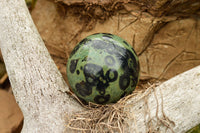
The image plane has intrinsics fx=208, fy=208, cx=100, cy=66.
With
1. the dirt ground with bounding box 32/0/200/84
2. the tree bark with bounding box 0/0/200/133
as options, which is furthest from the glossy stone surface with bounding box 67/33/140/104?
the dirt ground with bounding box 32/0/200/84

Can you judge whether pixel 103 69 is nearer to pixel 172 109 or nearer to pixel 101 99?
pixel 101 99

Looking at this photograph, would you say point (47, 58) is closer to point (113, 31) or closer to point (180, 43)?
point (113, 31)

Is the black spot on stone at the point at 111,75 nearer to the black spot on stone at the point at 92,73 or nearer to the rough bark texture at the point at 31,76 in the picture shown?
the black spot on stone at the point at 92,73

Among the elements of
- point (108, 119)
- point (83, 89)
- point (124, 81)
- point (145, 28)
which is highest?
point (145, 28)

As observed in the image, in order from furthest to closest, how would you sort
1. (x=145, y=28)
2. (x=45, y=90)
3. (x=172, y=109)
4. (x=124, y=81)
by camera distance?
(x=145, y=28), (x=45, y=90), (x=124, y=81), (x=172, y=109)

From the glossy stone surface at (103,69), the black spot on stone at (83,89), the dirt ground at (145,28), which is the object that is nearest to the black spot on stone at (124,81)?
the glossy stone surface at (103,69)

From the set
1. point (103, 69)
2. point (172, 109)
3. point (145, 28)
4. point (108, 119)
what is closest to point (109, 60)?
point (103, 69)

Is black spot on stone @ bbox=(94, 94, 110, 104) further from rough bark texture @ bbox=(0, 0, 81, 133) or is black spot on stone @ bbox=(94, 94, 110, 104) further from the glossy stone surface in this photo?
rough bark texture @ bbox=(0, 0, 81, 133)

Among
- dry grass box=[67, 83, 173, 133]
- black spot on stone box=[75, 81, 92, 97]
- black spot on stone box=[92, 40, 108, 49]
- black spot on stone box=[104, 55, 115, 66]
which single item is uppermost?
black spot on stone box=[92, 40, 108, 49]
